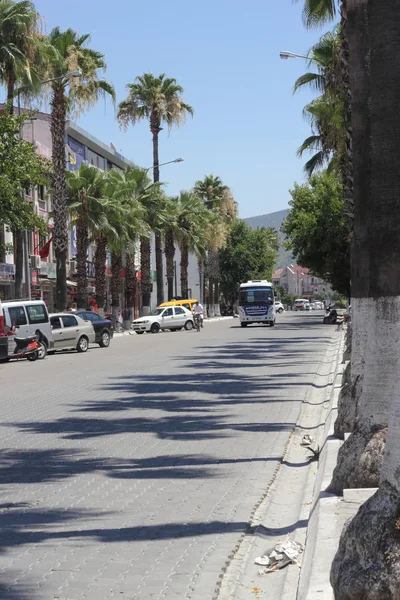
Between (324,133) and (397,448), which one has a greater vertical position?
(324,133)

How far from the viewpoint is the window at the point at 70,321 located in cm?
3647

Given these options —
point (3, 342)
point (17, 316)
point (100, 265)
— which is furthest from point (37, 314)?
point (100, 265)

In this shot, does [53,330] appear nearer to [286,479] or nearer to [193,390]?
[193,390]

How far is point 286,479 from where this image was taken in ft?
33.9

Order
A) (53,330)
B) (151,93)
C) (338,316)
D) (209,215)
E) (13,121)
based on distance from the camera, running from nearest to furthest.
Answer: (13,121) < (53,330) < (151,93) < (338,316) < (209,215)

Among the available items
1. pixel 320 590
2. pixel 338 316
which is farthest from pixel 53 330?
pixel 338 316

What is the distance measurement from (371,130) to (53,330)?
2829cm

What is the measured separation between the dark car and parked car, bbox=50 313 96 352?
5.13ft

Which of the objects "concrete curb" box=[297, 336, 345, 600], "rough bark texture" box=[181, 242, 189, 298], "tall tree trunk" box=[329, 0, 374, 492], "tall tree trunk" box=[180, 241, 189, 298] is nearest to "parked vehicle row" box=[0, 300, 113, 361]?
"tall tree trunk" box=[329, 0, 374, 492]

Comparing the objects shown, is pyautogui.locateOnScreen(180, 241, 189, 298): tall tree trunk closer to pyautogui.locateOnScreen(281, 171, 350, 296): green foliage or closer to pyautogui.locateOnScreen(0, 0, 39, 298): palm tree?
pyautogui.locateOnScreen(281, 171, 350, 296): green foliage

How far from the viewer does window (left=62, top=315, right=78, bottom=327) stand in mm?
36469

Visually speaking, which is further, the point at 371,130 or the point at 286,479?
the point at 286,479

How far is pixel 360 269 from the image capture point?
1070 centimetres

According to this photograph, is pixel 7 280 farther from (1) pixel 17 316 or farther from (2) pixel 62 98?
(1) pixel 17 316
